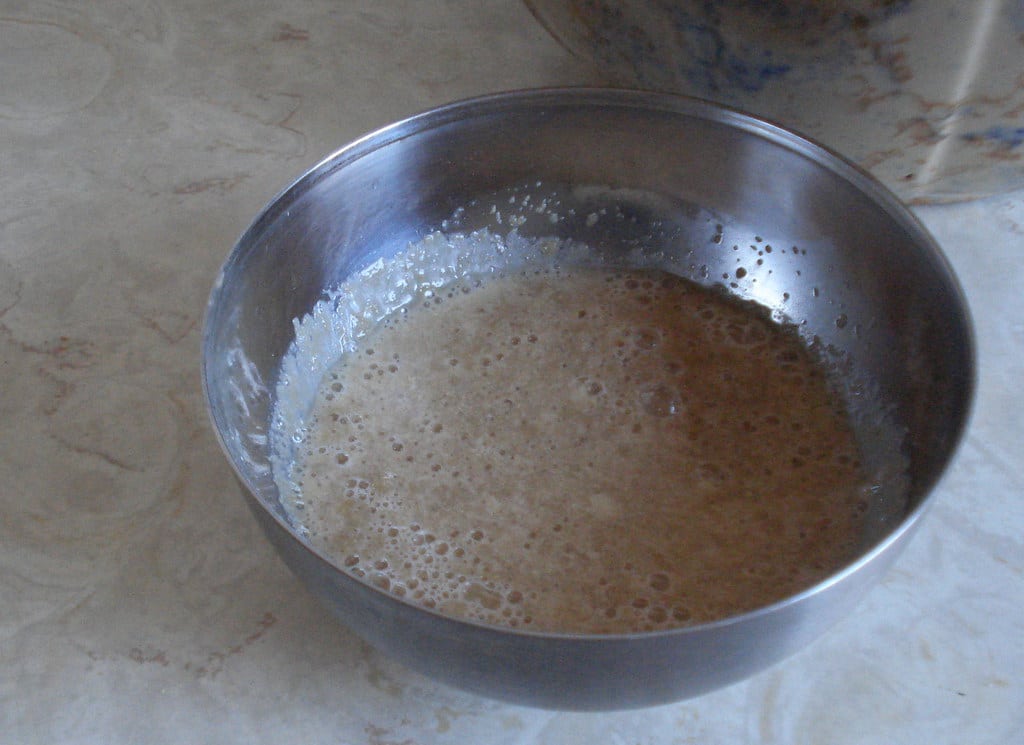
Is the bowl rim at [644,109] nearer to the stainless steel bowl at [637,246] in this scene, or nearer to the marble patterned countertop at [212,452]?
the stainless steel bowl at [637,246]

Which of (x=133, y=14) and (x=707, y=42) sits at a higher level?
(x=707, y=42)

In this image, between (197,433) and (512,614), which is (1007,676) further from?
(197,433)

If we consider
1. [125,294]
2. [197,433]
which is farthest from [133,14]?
[197,433]

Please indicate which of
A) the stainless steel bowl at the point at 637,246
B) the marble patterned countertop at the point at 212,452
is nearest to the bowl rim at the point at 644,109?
the stainless steel bowl at the point at 637,246

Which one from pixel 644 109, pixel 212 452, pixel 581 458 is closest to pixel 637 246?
pixel 644 109

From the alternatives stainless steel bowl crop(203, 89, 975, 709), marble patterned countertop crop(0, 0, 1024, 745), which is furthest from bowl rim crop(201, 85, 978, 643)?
marble patterned countertop crop(0, 0, 1024, 745)
